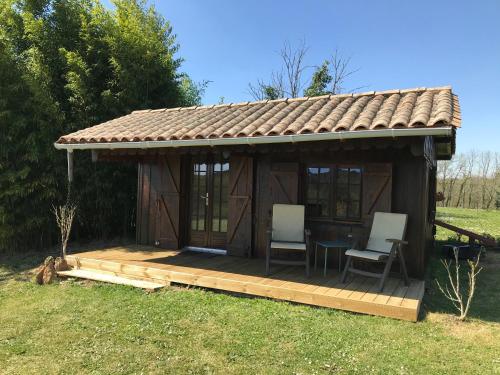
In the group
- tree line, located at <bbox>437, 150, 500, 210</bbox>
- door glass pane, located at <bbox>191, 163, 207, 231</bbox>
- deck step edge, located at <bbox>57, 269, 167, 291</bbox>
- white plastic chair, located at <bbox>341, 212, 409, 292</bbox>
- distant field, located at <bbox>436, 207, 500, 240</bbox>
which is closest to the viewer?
white plastic chair, located at <bbox>341, 212, 409, 292</bbox>

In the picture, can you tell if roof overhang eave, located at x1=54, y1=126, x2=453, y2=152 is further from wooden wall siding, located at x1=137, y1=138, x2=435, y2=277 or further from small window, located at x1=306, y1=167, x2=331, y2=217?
small window, located at x1=306, y1=167, x2=331, y2=217

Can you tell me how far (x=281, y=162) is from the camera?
6008 mm

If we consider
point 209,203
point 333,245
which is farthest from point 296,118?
point 209,203

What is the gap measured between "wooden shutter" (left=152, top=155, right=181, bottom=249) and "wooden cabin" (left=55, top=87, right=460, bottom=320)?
19mm

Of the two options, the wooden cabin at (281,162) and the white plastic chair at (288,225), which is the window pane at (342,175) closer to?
the wooden cabin at (281,162)

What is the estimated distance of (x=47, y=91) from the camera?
744 cm

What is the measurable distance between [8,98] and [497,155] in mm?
29743

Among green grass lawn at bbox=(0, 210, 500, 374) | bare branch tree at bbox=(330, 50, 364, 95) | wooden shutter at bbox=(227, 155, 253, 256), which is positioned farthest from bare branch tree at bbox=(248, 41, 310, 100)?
green grass lawn at bbox=(0, 210, 500, 374)

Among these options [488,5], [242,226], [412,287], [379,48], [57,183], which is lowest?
[412,287]

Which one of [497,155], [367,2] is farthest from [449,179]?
[367,2]

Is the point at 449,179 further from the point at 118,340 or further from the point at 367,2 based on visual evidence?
the point at 118,340

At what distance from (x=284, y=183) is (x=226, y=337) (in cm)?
298

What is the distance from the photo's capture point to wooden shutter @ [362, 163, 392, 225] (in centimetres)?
519

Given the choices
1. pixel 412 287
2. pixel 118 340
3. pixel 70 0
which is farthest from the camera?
pixel 70 0
